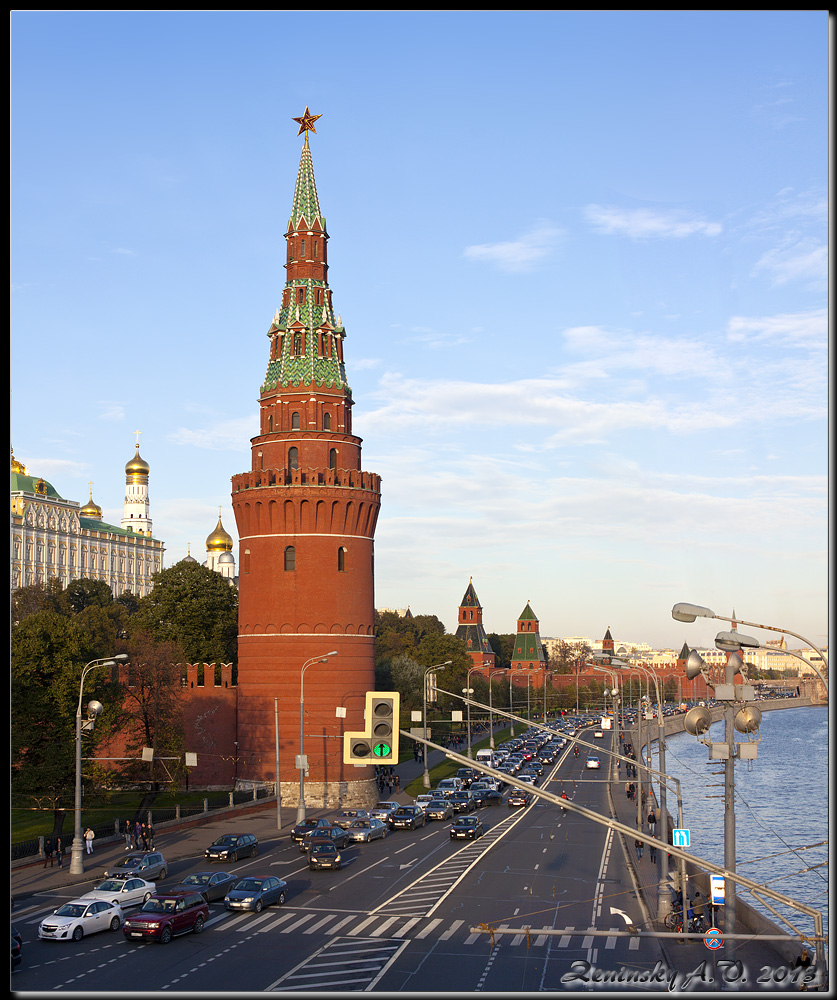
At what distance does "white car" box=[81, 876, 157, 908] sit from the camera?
34281mm

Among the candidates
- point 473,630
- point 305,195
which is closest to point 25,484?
point 473,630

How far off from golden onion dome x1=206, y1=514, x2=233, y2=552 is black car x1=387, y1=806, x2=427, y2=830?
113 m

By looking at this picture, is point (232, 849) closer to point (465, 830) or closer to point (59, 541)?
point (465, 830)

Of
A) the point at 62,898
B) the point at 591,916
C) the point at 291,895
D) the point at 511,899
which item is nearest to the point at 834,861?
the point at 591,916

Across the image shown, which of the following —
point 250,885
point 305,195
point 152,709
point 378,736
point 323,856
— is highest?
point 305,195

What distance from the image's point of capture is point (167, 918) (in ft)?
102

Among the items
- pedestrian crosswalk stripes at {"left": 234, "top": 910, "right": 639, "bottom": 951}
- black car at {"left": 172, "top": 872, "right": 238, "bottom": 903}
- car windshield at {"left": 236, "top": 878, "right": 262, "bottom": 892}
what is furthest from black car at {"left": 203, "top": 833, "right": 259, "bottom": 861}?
pedestrian crosswalk stripes at {"left": 234, "top": 910, "right": 639, "bottom": 951}

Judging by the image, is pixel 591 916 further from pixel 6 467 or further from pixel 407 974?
pixel 6 467

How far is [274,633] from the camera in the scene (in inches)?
2726

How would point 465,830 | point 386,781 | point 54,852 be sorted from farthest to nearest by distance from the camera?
point 386,781 < point 465,830 < point 54,852

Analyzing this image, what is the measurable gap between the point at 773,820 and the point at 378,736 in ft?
227

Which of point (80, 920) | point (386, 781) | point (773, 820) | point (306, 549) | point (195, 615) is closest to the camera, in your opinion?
point (80, 920)

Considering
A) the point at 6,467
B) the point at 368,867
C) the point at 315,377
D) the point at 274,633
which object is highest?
the point at 315,377

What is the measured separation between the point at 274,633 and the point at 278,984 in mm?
43739
